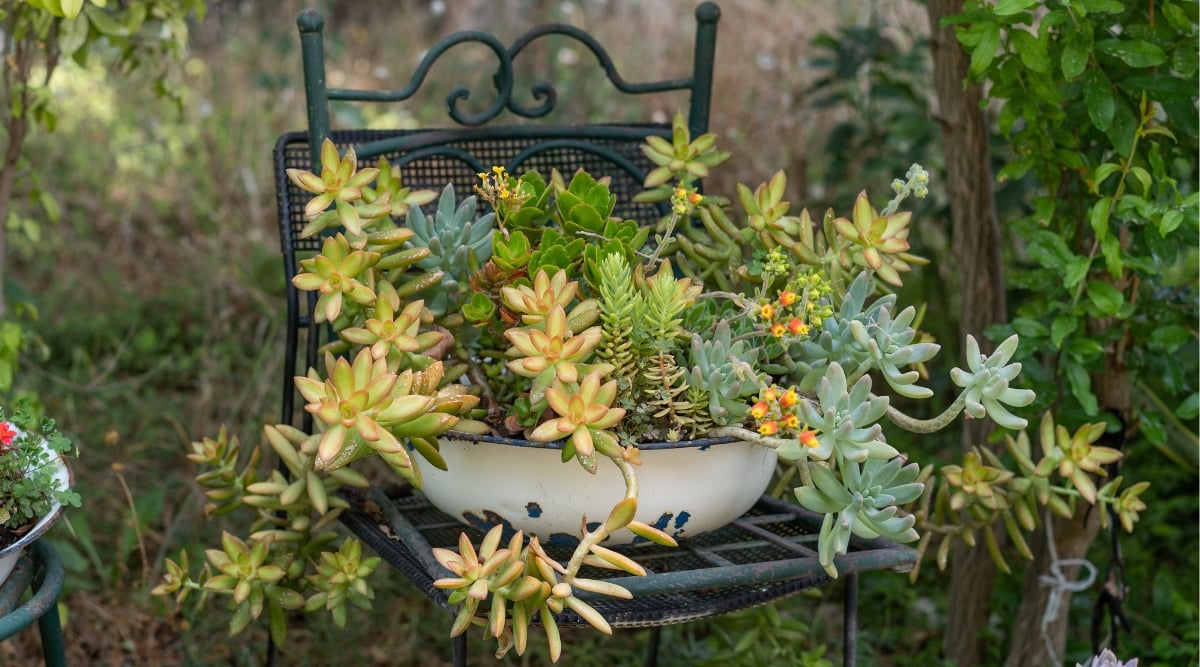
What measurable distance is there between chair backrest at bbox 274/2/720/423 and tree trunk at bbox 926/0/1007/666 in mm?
369

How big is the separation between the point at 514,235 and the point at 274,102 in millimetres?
3233

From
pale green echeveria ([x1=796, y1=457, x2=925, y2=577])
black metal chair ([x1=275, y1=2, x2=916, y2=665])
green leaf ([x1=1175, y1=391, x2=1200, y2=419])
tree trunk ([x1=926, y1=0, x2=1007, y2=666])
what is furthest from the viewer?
tree trunk ([x1=926, y1=0, x2=1007, y2=666])

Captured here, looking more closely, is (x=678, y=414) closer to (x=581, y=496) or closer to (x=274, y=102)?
(x=581, y=496)

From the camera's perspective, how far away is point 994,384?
1119mm

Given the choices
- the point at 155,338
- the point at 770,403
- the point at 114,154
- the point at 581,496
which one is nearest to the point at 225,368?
the point at 155,338

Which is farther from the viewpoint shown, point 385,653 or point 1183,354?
point 385,653

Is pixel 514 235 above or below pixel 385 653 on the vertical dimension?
above

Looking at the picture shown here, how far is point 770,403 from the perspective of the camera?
1070 mm

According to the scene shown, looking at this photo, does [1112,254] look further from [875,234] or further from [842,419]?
[842,419]

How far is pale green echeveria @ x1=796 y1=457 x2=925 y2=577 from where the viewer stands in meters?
1.10

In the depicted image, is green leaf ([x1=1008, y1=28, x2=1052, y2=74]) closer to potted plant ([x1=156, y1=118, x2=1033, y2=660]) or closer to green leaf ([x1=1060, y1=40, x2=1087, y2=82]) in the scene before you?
green leaf ([x1=1060, y1=40, x2=1087, y2=82])

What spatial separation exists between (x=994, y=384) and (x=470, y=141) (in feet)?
3.06

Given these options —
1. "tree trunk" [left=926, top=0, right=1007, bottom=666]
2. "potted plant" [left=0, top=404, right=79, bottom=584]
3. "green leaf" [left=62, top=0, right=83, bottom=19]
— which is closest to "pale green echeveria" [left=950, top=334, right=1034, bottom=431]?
"tree trunk" [left=926, top=0, right=1007, bottom=666]

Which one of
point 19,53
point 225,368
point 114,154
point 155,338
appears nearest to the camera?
point 19,53
